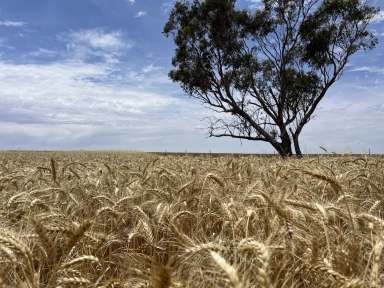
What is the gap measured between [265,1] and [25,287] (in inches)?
1033

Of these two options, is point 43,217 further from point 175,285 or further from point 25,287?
point 175,285

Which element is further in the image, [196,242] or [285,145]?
[285,145]

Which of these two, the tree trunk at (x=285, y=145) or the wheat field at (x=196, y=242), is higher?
the tree trunk at (x=285, y=145)


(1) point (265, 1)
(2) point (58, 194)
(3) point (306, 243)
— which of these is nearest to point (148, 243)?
(3) point (306, 243)

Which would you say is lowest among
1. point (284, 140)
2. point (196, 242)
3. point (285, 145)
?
point (196, 242)

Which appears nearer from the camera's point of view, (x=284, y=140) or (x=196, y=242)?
(x=196, y=242)

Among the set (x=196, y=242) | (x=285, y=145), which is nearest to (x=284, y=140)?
(x=285, y=145)

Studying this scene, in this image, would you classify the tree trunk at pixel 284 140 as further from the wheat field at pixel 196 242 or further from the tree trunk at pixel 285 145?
the wheat field at pixel 196 242

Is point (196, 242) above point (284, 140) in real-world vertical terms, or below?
below

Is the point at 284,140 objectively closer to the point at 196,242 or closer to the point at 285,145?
the point at 285,145

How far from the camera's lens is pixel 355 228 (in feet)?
6.88

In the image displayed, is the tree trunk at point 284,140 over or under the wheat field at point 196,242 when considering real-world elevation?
over

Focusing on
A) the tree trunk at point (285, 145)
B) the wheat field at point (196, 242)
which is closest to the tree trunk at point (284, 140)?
the tree trunk at point (285, 145)

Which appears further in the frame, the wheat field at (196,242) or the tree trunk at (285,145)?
the tree trunk at (285,145)
